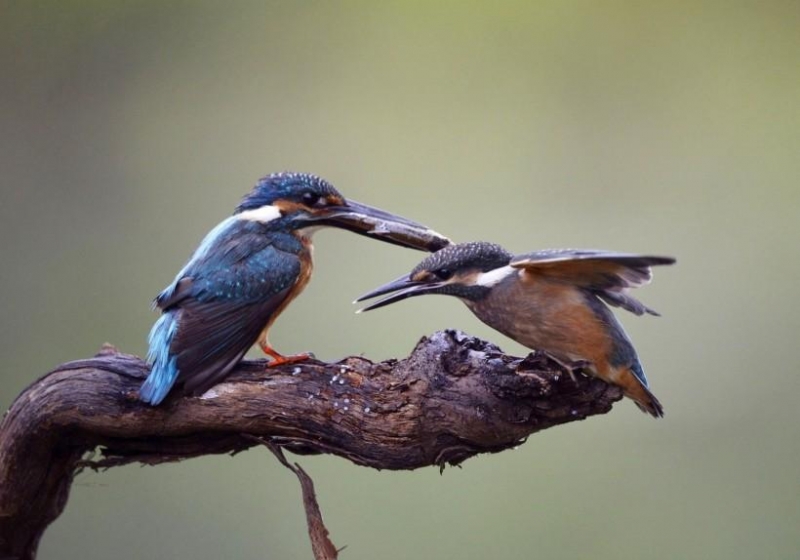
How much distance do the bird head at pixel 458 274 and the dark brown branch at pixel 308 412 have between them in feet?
0.29

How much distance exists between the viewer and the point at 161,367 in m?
1.79

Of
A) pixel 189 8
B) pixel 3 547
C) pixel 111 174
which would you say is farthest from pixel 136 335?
pixel 3 547

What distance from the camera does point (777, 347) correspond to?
327cm

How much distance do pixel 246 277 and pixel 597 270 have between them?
66cm

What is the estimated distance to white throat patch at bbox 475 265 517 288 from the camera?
1768mm

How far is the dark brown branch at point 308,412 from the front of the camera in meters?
1.70

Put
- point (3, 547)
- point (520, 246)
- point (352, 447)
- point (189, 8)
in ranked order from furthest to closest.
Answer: point (189, 8)
point (520, 246)
point (3, 547)
point (352, 447)

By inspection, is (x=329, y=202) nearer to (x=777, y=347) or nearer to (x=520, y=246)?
(x=520, y=246)

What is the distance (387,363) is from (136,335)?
176 centimetres

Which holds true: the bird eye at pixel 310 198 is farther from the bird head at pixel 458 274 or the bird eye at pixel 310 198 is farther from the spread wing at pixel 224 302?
the bird head at pixel 458 274

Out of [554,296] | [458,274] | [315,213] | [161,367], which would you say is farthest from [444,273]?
[161,367]

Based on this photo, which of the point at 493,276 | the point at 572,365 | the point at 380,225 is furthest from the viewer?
the point at 380,225

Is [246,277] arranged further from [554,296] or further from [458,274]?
[554,296]

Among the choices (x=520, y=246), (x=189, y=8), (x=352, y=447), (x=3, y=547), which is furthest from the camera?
(x=189, y=8)
